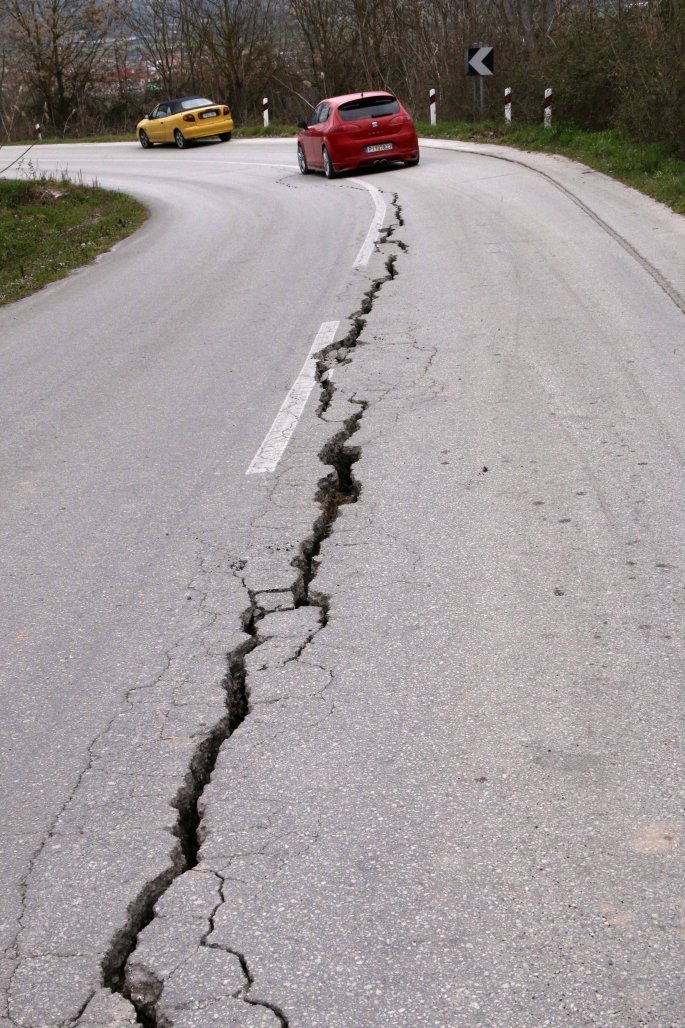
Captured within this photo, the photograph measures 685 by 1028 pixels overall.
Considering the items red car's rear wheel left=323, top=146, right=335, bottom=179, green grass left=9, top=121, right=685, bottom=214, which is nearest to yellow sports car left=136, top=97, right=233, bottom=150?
green grass left=9, top=121, right=685, bottom=214

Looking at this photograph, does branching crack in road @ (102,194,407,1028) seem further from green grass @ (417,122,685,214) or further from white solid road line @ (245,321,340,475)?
green grass @ (417,122,685,214)

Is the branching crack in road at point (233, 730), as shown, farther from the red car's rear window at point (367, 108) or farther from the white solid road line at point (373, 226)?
the red car's rear window at point (367, 108)

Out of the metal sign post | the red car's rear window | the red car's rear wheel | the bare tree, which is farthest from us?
the bare tree

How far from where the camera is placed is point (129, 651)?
4062 mm

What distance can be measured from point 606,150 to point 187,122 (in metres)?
16.6

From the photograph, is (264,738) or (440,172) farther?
(440,172)

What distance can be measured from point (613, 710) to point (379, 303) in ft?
21.4

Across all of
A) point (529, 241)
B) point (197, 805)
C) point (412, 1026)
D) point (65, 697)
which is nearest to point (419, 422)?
point (65, 697)

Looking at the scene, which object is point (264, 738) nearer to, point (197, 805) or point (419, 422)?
point (197, 805)

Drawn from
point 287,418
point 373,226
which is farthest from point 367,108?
point 287,418

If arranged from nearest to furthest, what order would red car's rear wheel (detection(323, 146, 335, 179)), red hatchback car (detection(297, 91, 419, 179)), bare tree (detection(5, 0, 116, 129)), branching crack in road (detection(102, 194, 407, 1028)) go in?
branching crack in road (detection(102, 194, 407, 1028)) → red hatchback car (detection(297, 91, 419, 179)) → red car's rear wheel (detection(323, 146, 335, 179)) → bare tree (detection(5, 0, 116, 129))

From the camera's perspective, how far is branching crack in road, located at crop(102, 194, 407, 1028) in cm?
254

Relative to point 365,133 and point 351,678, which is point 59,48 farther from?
point 351,678

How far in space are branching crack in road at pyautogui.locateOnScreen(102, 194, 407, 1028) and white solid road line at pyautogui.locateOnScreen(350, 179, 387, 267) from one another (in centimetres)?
482
